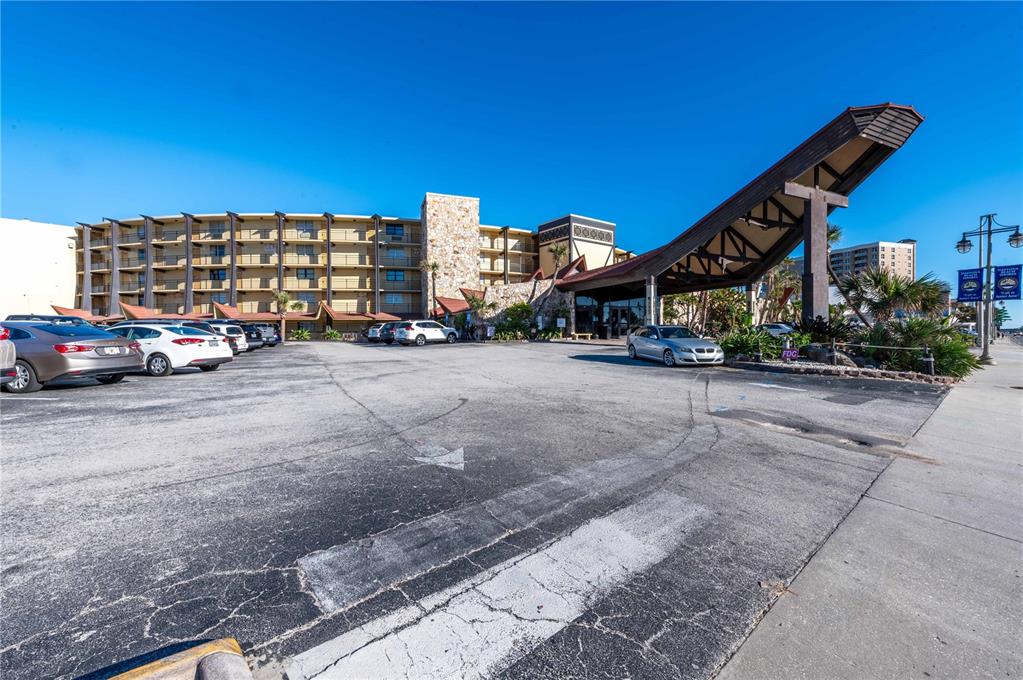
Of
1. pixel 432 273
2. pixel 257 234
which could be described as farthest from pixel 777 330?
pixel 257 234

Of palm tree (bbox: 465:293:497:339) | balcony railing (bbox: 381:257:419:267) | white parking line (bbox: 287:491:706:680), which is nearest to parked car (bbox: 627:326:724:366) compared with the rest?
white parking line (bbox: 287:491:706:680)

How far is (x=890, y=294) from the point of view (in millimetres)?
14844

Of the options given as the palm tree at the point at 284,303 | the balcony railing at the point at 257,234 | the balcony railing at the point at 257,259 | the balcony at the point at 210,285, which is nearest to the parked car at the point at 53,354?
the palm tree at the point at 284,303

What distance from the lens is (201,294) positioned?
5119cm

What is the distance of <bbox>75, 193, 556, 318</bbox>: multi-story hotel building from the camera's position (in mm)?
49947

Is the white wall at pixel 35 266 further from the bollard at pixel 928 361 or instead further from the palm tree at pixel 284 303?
the bollard at pixel 928 361

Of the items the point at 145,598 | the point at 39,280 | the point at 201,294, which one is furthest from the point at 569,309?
the point at 39,280

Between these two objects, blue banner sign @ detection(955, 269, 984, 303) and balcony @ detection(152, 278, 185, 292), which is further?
balcony @ detection(152, 278, 185, 292)

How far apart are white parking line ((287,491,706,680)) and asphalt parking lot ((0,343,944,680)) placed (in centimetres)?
1

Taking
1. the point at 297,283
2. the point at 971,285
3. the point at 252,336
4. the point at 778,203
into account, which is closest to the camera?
the point at 778,203

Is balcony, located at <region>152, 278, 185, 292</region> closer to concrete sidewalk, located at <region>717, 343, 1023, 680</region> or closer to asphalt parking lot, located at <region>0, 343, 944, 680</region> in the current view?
asphalt parking lot, located at <region>0, 343, 944, 680</region>

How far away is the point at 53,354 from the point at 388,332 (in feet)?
78.8

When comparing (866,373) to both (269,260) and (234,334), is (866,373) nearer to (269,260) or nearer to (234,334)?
(234,334)

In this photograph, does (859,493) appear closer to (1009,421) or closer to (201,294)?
(1009,421)
